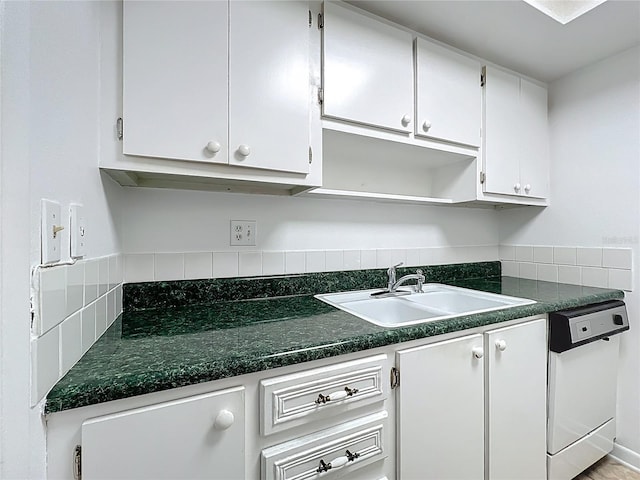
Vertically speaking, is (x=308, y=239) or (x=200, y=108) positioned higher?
(x=200, y=108)

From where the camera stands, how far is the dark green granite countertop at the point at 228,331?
62cm

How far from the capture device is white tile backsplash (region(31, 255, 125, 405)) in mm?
513

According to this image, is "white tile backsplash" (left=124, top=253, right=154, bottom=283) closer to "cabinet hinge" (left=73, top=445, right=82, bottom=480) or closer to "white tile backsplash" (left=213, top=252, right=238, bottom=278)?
"white tile backsplash" (left=213, top=252, right=238, bottom=278)

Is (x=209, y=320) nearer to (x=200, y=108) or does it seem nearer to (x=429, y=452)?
(x=200, y=108)

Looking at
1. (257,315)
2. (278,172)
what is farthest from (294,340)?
(278,172)

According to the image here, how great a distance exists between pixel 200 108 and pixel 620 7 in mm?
1780

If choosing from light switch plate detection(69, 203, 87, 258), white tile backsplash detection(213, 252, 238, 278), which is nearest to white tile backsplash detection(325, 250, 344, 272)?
white tile backsplash detection(213, 252, 238, 278)

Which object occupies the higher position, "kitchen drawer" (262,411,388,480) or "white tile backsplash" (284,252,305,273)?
"white tile backsplash" (284,252,305,273)

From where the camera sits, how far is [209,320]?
101 centimetres

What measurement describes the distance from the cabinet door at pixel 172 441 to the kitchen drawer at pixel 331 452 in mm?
86

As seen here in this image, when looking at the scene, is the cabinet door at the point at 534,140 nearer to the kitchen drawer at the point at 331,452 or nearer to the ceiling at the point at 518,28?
the ceiling at the point at 518,28

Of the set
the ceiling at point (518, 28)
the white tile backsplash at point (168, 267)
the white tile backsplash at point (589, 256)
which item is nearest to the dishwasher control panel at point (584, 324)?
the white tile backsplash at point (589, 256)

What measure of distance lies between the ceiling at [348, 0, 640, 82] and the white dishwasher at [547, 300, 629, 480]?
130cm

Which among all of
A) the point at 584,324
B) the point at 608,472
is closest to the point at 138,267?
the point at 584,324
